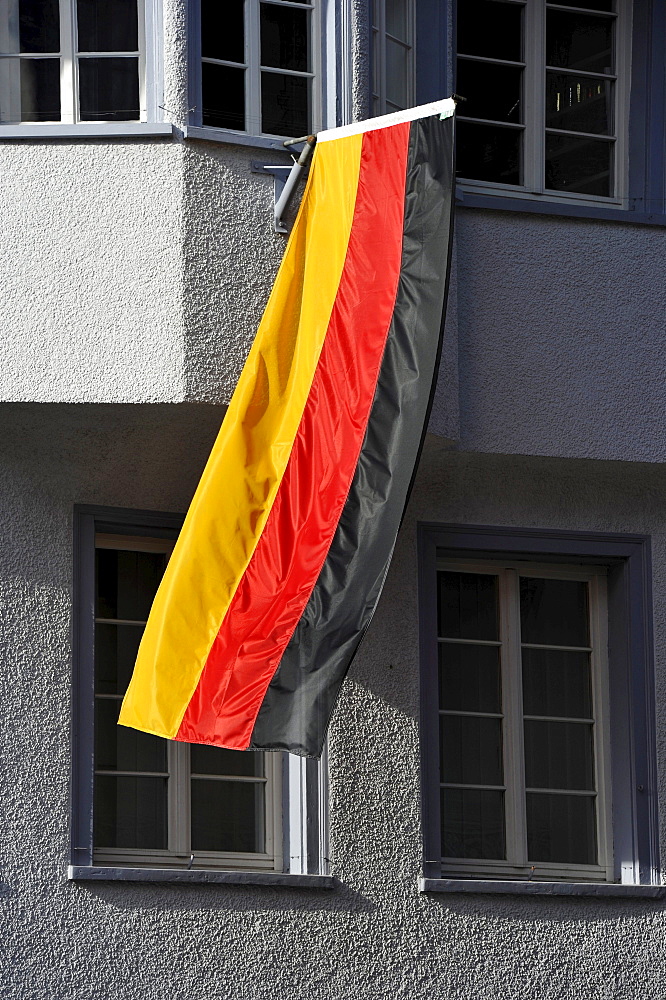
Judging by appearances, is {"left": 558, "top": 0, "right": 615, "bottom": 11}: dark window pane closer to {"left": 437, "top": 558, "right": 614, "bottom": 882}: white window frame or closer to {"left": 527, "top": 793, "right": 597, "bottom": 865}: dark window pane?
{"left": 437, "top": 558, "right": 614, "bottom": 882}: white window frame

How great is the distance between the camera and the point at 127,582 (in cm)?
968

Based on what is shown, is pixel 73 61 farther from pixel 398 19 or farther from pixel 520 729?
pixel 520 729

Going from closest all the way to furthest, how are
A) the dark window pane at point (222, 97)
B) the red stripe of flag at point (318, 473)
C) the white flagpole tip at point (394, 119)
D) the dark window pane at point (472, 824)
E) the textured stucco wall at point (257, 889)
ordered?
1. the red stripe of flag at point (318, 473)
2. the white flagpole tip at point (394, 119)
3. the textured stucco wall at point (257, 889)
4. the dark window pane at point (222, 97)
5. the dark window pane at point (472, 824)

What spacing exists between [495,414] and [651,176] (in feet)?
6.17

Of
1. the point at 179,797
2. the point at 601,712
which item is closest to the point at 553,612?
the point at 601,712

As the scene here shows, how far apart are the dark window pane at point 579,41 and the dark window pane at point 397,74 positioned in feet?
3.62

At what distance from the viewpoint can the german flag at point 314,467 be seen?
8.00 m

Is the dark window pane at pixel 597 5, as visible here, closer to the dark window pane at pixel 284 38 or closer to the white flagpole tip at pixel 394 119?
the dark window pane at pixel 284 38

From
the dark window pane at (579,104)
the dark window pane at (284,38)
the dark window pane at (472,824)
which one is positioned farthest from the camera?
the dark window pane at (579,104)

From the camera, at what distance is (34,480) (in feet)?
30.2

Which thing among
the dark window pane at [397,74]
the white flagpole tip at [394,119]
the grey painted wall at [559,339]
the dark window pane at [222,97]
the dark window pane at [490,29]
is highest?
the dark window pane at [490,29]

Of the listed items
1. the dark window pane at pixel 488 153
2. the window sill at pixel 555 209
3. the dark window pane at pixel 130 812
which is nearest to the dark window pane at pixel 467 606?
the dark window pane at pixel 130 812

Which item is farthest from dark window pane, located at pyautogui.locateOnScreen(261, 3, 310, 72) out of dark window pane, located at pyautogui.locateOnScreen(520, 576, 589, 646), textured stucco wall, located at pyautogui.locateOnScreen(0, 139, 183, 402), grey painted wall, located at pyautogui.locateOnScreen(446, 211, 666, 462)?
dark window pane, located at pyautogui.locateOnScreen(520, 576, 589, 646)

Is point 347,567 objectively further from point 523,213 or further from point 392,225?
point 523,213
